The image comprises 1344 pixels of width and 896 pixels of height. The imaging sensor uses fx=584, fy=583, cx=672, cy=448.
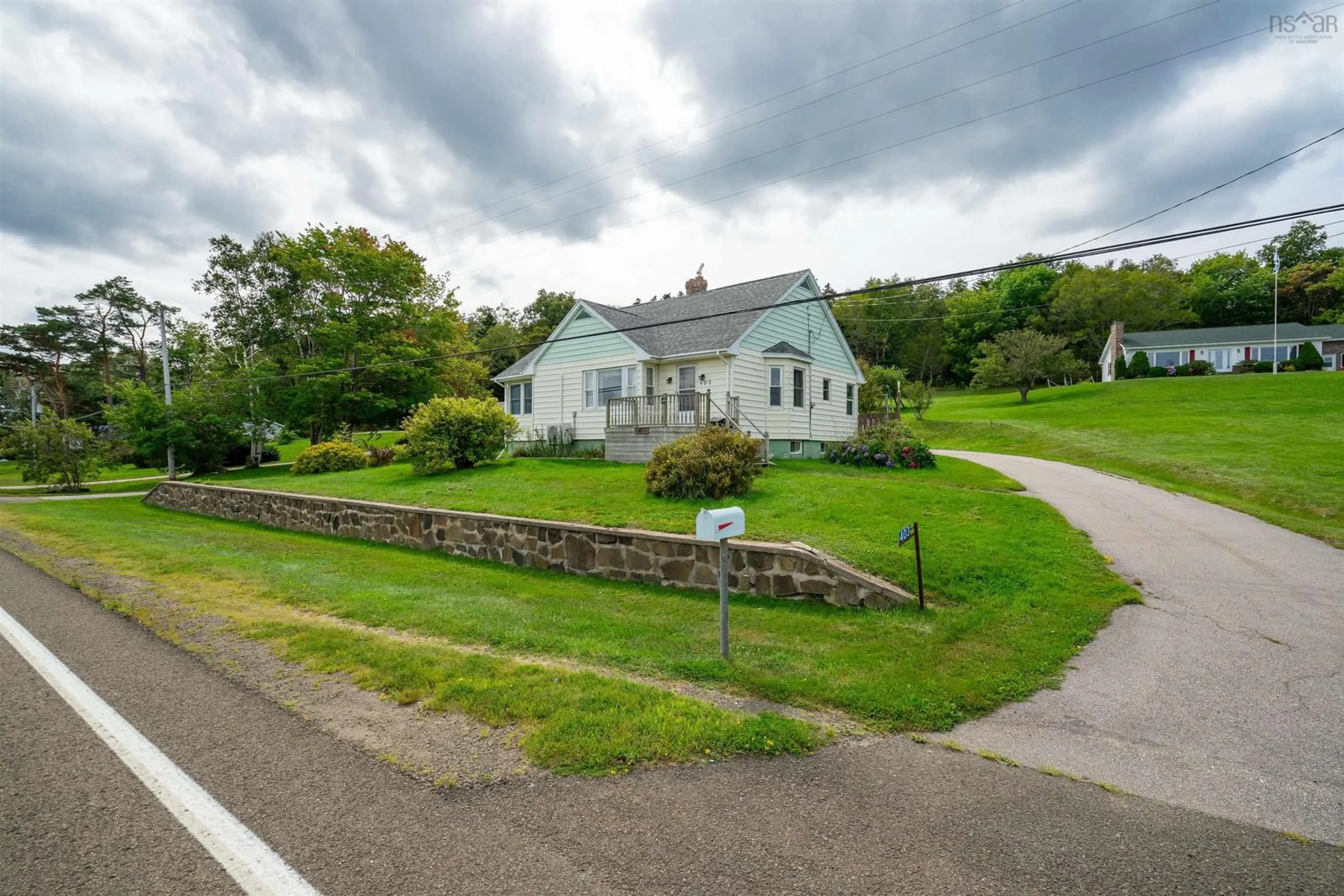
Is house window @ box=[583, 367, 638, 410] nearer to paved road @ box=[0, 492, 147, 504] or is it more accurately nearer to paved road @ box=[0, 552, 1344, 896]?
paved road @ box=[0, 552, 1344, 896]

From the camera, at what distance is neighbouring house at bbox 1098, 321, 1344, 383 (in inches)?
1731

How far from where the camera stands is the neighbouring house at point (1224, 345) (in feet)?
144

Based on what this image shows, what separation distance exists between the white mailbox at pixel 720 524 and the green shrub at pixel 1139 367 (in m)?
49.9

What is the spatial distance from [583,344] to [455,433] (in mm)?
5660

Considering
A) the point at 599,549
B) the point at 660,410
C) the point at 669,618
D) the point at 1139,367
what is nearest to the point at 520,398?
the point at 660,410

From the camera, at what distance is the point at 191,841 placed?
2.60 m

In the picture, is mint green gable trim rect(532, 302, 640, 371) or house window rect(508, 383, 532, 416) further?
house window rect(508, 383, 532, 416)

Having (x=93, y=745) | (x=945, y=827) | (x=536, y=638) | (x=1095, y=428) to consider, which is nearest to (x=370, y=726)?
(x=93, y=745)

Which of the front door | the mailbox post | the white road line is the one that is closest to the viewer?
the white road line

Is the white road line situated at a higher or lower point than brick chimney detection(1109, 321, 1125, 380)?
lower

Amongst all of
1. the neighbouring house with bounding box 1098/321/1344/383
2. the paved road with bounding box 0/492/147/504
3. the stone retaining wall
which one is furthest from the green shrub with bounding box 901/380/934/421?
the paved road with bounding box 0/492/147/504

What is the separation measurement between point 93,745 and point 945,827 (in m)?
4.80

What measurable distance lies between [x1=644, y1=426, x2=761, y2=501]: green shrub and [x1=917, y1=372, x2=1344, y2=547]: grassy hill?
927 centimetres

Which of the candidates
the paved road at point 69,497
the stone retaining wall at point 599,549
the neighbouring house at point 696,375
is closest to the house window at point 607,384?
the neighbouring house at point 696,375
